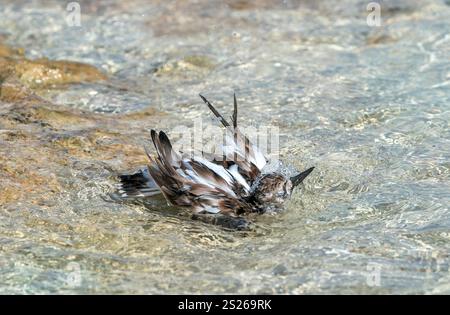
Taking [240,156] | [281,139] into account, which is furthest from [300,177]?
[281,139]

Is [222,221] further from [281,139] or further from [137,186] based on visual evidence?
[281,139]

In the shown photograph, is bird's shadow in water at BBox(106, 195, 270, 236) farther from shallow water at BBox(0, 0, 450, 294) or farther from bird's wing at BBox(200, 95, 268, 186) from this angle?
bird's wing at BBox(200, 95, 268, 186)

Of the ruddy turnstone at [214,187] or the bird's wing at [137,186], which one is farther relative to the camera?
the bird's wing at [137,186]

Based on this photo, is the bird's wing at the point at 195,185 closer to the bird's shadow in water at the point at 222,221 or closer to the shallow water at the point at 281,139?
the bird's shadow in water at the point at 222,221

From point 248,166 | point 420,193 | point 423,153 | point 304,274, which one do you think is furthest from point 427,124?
point 304,274

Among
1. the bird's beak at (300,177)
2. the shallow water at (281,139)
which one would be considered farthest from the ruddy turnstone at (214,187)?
the shallow water at (281,139)

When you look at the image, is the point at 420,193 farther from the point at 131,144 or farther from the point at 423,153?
the point at 131,144

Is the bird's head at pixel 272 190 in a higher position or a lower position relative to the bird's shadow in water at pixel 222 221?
higher
